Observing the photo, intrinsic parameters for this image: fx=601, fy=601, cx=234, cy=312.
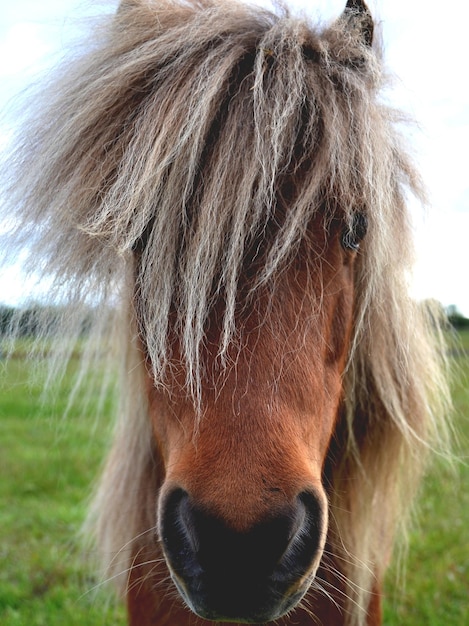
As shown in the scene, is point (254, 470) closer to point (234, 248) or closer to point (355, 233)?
point (234, 248)

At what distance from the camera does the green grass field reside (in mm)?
3336

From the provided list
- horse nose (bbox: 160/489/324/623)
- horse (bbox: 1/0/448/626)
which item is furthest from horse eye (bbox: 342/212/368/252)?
horse nose (bbox: 160/489/324/623)

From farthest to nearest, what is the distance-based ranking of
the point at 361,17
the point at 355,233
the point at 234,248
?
the point at 361,17 → the point at 355,233 → the point at 234,248

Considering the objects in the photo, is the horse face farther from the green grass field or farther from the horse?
the green grass field

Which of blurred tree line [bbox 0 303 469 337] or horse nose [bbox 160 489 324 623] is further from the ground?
blurred tree line [bbox 0 303 469 337]

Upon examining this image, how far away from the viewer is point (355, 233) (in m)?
1.78

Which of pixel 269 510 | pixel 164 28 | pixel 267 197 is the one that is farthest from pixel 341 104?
pixel 269 510

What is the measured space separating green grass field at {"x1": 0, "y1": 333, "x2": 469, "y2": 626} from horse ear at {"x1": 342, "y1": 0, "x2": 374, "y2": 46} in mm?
1383

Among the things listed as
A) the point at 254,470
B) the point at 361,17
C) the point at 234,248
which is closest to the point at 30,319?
the point at 234,248

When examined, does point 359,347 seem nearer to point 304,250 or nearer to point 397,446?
point 397,446

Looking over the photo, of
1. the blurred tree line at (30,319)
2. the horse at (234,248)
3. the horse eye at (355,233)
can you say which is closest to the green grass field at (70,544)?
the blurred tree line at (30,319)

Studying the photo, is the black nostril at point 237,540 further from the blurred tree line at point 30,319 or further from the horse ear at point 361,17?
the horse ear at point 361,17

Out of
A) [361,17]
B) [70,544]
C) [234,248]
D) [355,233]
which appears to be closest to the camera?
[234,248]

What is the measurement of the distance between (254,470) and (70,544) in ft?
12.3
